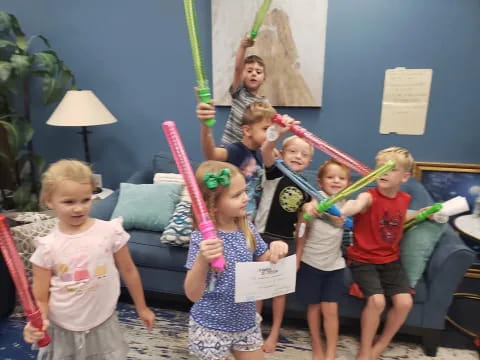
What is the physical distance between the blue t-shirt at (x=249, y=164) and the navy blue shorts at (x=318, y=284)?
41 centimetres

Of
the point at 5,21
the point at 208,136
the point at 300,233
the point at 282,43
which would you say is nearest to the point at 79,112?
the point at 5,21

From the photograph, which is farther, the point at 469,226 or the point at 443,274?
the point at 469,226

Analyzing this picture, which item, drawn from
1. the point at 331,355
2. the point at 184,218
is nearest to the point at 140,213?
the point at 184,218

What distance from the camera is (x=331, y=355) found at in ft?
6.64

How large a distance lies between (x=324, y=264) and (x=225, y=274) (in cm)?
76

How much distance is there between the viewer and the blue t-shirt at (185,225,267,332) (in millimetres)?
1342

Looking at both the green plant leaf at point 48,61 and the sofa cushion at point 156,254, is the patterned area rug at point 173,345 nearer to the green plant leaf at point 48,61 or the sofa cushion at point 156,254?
the sofa cushion at point 156,254

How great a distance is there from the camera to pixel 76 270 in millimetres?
1359

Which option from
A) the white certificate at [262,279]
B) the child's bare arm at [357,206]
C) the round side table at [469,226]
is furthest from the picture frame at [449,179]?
the white certificate at [262,279]

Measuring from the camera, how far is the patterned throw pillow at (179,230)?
7.67ft

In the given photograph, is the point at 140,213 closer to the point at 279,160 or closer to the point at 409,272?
the point at 279,160

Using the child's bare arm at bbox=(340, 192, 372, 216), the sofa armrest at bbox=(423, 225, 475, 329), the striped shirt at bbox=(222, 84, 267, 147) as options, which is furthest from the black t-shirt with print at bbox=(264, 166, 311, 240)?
the sofa armrest at bbox=(423, 225, 475, 329)

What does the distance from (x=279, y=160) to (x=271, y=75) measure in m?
1.25

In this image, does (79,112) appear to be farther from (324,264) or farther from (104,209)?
(324,264)
